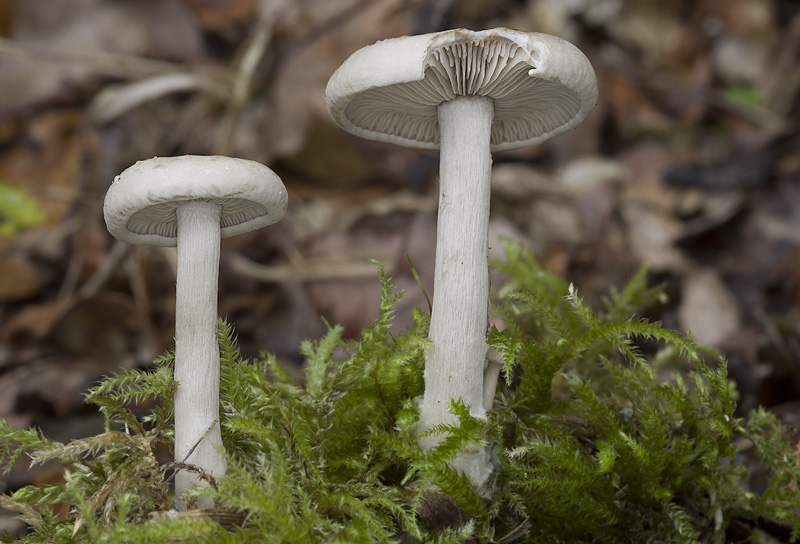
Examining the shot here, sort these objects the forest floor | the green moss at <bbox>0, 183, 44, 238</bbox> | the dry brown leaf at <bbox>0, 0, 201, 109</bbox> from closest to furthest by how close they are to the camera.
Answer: the green moss at <bbox>0, 183, 44, 238</bbox>, the forest floor, the dry brown leaf at <bbox>0, 0, 201, 109</bbox>

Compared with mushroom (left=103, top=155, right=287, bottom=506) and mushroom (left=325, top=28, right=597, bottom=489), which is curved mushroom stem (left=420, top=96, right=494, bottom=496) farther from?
mushroom (left=103, top=155, right=287, bottom=506)

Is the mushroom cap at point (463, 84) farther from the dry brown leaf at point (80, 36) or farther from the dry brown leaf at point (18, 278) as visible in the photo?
the dry brown leaf at point (80, 36)

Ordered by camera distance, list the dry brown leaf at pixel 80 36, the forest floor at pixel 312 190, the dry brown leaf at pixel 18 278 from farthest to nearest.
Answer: the dry brown leaf at pixel 80 36 < the dry brown leaf at pixel 18 278 < the forest floor at pixel 312 190

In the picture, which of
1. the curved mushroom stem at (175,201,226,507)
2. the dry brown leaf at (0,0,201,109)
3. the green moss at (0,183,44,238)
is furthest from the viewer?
the dry brown leaf at (0,0,201,109)

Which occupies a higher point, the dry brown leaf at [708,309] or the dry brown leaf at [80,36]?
the dry brown leaf at [80,36]

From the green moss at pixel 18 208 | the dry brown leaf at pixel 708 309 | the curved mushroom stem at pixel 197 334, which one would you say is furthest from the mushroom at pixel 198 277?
the dry brown leaf at pixel 708 309

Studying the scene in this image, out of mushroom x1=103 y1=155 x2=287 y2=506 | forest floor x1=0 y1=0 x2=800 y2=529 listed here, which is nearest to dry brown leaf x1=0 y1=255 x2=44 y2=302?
forest floor x1=0 y1=0 x2=800 y2=529

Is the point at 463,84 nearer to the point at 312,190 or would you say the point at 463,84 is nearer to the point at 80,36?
the point at 312,190

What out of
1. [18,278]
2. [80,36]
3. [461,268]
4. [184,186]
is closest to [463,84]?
[461,268]
